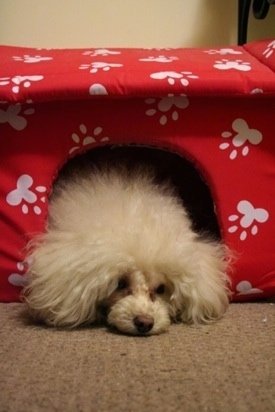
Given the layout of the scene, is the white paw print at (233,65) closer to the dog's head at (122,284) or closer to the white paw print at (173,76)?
the white paw print at (173,76)

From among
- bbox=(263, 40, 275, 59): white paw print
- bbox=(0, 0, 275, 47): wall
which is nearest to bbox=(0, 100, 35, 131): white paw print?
bbox=(263, 40, 275, 59): white paw print

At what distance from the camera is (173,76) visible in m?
1.18

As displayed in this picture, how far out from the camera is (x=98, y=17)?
1956 mm

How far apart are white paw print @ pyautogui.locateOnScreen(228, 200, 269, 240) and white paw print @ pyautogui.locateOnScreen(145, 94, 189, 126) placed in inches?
9.8

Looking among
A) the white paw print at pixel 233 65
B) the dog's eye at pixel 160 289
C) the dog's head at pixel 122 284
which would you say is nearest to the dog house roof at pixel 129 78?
the white paw print at pixel 233 65

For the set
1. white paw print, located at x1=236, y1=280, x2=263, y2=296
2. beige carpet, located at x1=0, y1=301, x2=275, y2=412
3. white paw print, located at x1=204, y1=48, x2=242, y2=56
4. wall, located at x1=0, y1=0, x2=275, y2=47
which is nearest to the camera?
beige carpet, located at x1=0, y1=301, x2=275, y2=412

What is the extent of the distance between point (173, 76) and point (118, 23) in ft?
2.88

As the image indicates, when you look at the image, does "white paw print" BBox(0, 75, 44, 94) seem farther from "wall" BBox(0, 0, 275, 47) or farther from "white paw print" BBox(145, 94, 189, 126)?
"wall" BBox(0, 0, 275, 47)

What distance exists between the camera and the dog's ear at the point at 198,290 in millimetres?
1178

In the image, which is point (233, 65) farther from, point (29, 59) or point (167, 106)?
point (29, 59)

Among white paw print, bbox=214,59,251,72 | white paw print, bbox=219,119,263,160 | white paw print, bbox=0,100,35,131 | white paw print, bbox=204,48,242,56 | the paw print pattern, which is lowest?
the paw print pattern

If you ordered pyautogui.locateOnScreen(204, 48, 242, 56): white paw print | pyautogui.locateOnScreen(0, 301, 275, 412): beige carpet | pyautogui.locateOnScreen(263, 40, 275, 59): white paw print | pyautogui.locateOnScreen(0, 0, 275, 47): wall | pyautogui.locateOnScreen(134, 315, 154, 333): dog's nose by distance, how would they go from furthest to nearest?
1. pyautogui.locateOnScreen(0, 0, 275, 47): wall
2. pyautogui.locateOnScreen(204, 48, 242, 56): white paw print
3. pyautogui.locateOnScreen(263, 40, 275, 59): white paw print
4. pyautogui.locateOnScreen(134, 315, 154, 333): dog's nose
5. pyautogui.locateOnScreen(0, 301, 275, 412): beige carpet

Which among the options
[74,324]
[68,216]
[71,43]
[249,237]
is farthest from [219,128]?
[71,43]

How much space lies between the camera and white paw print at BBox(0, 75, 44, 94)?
3.78 ft
